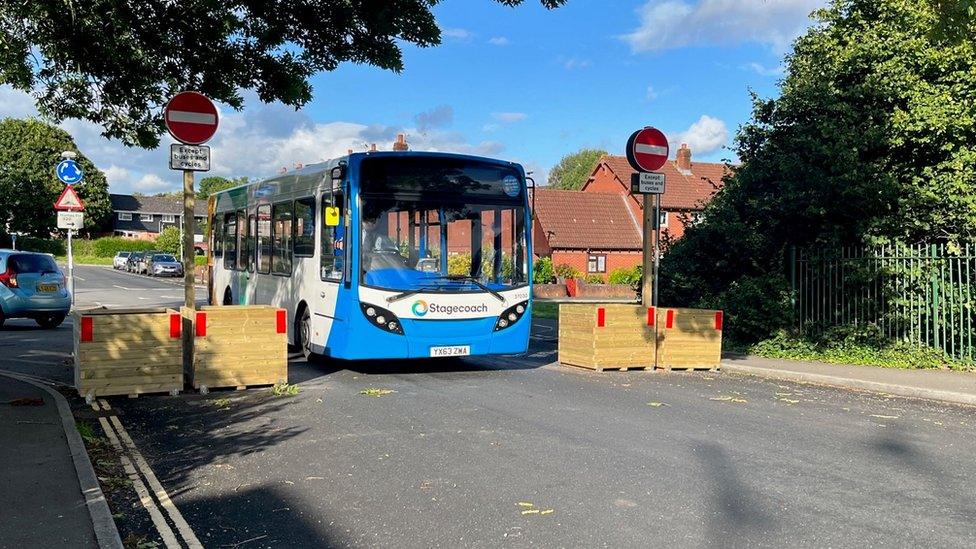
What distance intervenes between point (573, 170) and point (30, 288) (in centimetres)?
9355

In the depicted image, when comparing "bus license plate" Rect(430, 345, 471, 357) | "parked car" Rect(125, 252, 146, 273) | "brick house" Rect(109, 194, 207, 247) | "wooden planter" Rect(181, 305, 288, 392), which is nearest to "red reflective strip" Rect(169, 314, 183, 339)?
"wooden planter" Rect(181, 305, 288, 392)

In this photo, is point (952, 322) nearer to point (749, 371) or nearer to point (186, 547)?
point (749, 371)

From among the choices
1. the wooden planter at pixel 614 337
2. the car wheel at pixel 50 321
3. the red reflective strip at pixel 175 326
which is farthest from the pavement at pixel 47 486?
the car wheel at pixel 50 321

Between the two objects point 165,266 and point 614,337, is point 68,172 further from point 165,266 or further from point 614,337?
point 165,266

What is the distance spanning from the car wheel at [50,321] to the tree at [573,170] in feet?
293

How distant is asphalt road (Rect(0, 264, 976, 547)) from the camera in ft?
16.7

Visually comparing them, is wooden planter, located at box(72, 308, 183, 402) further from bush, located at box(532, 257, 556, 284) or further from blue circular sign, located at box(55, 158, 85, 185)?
bush, located at box(532, 257, 556, 284)

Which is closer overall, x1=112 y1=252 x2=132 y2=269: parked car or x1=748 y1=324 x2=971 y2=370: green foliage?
x1=748 y1=324 x2=971 y2=370: green foliage

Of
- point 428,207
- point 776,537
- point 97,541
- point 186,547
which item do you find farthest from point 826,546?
point 428,207

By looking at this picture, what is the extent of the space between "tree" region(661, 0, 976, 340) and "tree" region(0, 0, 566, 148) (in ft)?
25.8

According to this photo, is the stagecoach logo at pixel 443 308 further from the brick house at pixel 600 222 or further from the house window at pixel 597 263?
the house window at pixel 597 263

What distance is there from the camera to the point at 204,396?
32.1 feet

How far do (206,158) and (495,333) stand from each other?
444 cm

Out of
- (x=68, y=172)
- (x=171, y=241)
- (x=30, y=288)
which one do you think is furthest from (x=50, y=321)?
(x=171, y=241)
